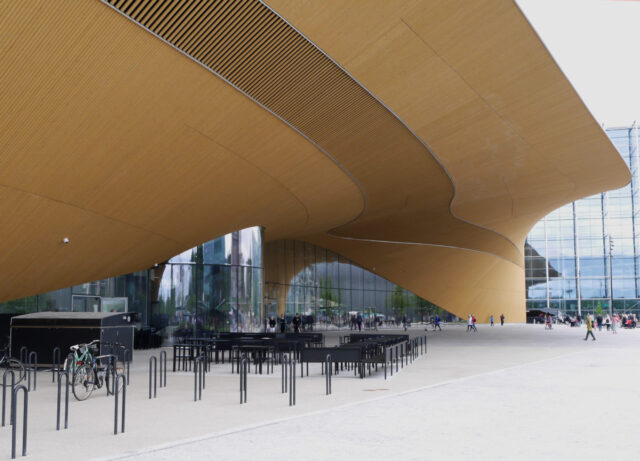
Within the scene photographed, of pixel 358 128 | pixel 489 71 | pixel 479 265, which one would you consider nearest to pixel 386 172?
pixel 358 128

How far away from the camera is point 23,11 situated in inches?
363

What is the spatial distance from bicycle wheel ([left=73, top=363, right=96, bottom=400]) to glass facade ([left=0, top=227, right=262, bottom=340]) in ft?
43.2

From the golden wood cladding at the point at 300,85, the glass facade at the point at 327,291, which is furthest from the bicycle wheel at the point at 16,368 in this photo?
the glass facade at the point at 327,291

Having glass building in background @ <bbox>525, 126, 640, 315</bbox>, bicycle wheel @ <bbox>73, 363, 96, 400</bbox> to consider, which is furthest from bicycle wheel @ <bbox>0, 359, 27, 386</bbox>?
glass building in background @ <bbox>525, 126, 640, 315</bbox>

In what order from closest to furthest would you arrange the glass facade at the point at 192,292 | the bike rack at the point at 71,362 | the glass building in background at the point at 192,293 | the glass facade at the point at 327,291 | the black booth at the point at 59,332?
the bike rack at the point at 71,362
the black booth at the point at 59,332
the glass building in background at the point at 192,293
the glass facade at the point at 192,292
the glass facade at the point at 327,291

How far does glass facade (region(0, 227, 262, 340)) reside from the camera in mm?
23922

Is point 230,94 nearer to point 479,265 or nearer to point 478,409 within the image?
point 478,409

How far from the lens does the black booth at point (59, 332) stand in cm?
1538

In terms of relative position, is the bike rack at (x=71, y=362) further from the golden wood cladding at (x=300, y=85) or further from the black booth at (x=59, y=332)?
the golden wood cladding at (x=300, y=85)

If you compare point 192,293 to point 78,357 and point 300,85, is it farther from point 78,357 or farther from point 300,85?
point 78,357

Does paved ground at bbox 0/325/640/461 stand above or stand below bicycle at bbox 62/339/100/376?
below

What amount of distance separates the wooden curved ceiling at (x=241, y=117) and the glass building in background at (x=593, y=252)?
147 feet

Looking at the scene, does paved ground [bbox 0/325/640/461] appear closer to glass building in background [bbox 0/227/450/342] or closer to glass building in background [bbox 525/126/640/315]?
glass building in background [bbox 0/227/450/342]

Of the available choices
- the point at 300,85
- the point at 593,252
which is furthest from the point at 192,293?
the point at 593,252
